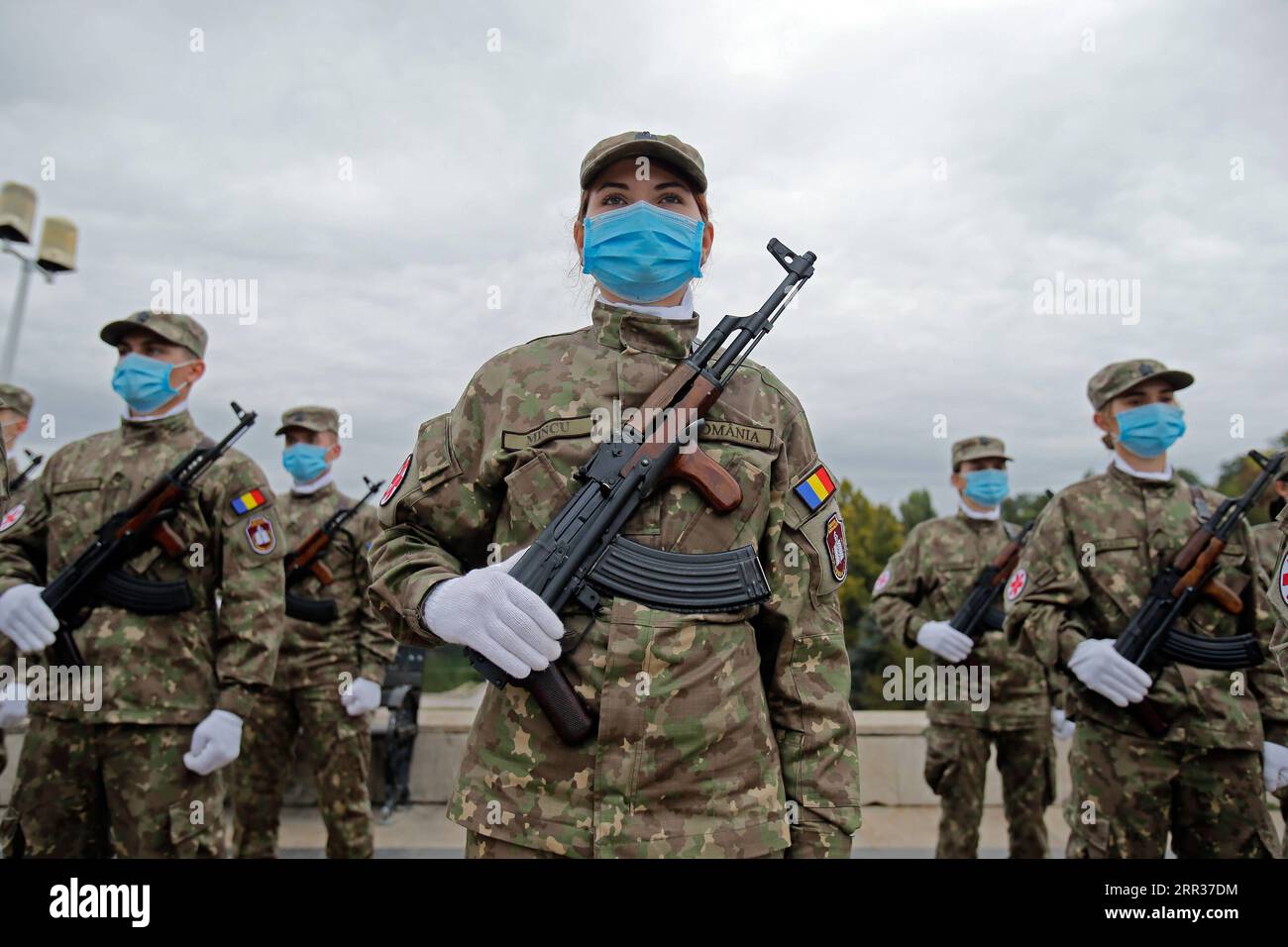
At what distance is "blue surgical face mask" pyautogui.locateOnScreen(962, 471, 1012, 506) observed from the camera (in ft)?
22.1

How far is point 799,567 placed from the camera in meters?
2.24

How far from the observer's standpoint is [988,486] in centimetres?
673

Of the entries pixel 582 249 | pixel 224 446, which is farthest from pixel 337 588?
pixel 582 249

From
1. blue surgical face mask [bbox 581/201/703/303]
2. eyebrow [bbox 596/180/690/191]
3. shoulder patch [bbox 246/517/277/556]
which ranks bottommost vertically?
shoulder patch [bbox 246/517/277/556]

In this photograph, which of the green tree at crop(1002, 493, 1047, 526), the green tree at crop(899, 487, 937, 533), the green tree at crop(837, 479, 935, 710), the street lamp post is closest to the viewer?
the street lamp post

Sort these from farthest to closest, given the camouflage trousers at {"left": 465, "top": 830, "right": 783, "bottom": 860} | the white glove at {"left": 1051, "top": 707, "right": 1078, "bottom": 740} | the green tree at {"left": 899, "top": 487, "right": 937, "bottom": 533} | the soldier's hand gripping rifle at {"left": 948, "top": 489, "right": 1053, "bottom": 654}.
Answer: the green tree at {"left": 899, "top": 487, "right": 937, "bottom": 533} → the soldier's hand gripping rifle at {"left": 948, "top": 489, "right": 1053, "bottom": 654} → the white glove at {"left": 1051, "top": 707, "right": 1078, "bottom": 740} → the camouflage trousers at {"left": 465, "top": 830, "right": 783, "bottom": 860}

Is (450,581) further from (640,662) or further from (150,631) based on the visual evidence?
(150,631)

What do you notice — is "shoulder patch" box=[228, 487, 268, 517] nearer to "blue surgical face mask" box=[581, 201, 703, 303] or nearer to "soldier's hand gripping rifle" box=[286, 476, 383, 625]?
"soldier's hand gripping rifle" box=[286, 476, 383, 625]

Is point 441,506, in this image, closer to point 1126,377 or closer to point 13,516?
point 13,516

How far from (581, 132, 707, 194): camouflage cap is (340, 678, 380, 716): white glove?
422cm

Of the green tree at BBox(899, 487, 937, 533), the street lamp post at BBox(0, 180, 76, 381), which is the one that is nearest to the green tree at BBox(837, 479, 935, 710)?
the green tree at BBox(899, 487, 937, 533)

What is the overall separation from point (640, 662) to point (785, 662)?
16.0 inches

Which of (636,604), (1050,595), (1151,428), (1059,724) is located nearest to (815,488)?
(636,604)

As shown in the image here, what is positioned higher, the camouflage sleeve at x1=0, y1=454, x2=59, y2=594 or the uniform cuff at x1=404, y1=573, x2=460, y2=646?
the camouflage sleeve at x1=0, y1=454, x2=59, y2=594
